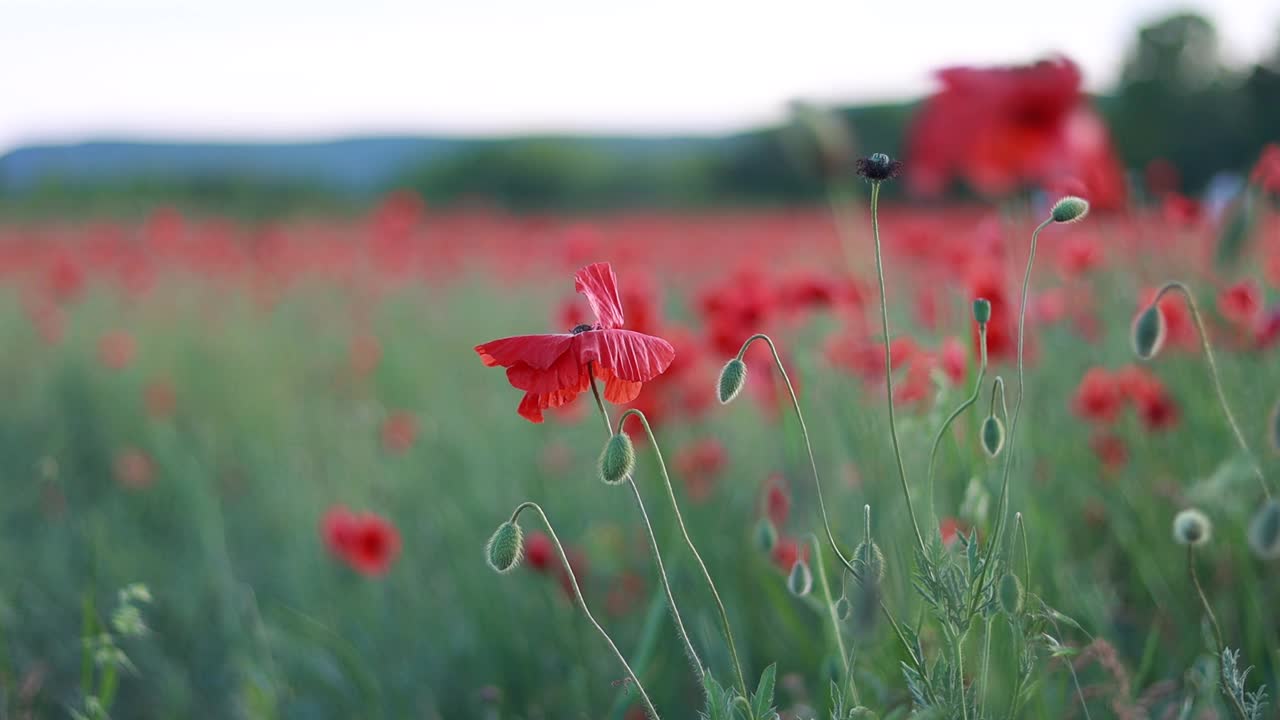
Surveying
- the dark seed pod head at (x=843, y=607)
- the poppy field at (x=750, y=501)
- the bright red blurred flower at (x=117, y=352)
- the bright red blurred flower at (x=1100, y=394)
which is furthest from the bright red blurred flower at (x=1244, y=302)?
the bright red blurred flower at (x=117, y=352)

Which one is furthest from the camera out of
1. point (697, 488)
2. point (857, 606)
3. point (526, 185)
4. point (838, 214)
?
point (526, 185)

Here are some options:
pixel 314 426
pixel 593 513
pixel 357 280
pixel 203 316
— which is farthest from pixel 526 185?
pixel 593 513

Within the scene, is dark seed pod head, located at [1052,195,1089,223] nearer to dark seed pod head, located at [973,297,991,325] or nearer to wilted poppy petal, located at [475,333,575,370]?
dark seed pod head, located at [973,297,991,325]

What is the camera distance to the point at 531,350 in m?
0.84

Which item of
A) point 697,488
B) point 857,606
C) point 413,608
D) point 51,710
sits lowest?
point 51,710

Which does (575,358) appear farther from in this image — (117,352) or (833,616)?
(117,352)

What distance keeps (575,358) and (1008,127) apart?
2.01ft

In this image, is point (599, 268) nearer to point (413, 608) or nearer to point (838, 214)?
point (838, 214)

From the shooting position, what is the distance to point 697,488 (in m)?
2.23

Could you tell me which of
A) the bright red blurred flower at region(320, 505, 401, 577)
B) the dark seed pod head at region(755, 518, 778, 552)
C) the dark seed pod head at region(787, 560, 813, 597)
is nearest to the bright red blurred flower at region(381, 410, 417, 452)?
the bright red blurred flower at region(320, 505, 401, 577)

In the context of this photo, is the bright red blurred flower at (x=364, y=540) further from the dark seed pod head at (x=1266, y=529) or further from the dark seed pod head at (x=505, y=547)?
the dark seed pod head at (x=1266, y=529)

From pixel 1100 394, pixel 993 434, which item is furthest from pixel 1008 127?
pixel 1100 394

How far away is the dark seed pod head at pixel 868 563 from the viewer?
30.4 inches

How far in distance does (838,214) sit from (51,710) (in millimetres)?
1784
